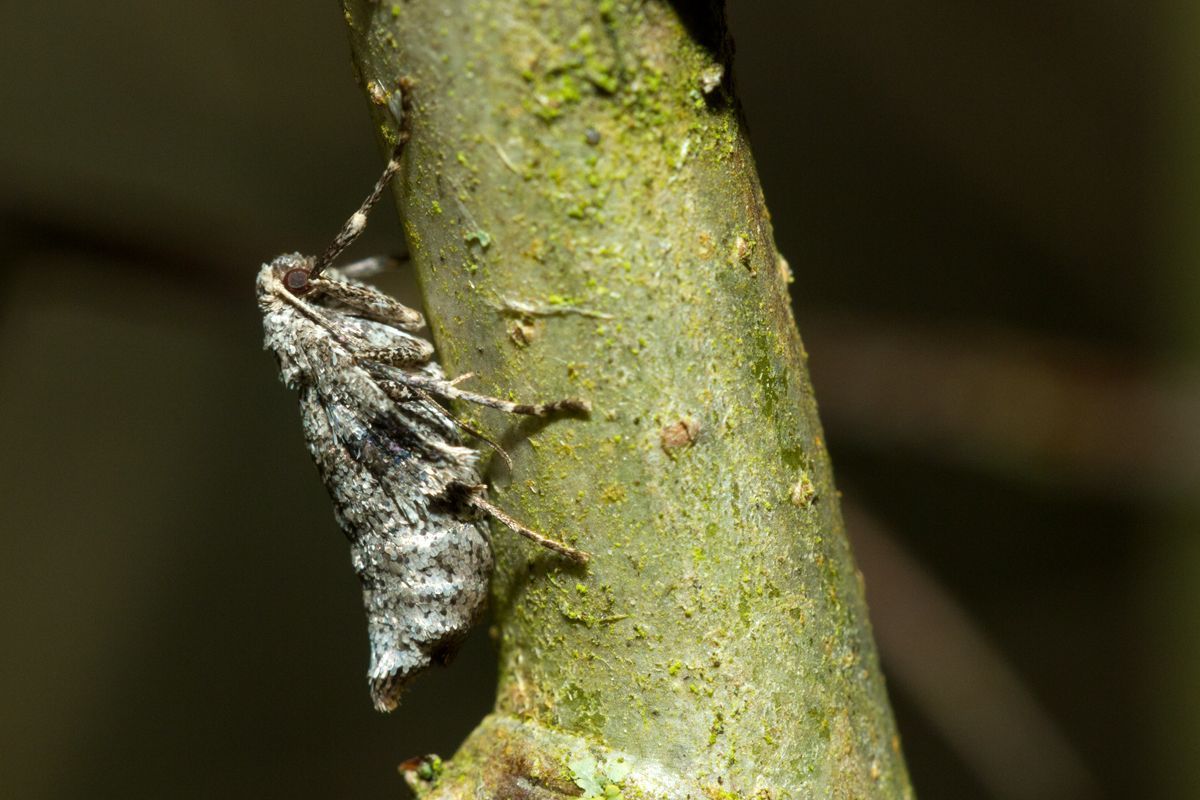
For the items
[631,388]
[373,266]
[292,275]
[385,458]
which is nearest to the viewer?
[631,388]

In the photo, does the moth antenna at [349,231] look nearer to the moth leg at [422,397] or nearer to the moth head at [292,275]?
the moth head at [292,275]

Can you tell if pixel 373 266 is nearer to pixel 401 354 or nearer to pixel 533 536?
pixel 401 354

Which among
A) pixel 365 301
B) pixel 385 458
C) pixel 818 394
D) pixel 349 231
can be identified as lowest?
pixel 385 458

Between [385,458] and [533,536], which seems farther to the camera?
[385,458]

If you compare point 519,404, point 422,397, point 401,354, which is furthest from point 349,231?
point 519,404

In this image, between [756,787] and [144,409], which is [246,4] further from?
[756,787]

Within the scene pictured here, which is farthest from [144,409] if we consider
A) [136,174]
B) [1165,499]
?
[1165,499]
